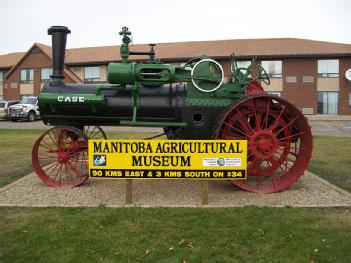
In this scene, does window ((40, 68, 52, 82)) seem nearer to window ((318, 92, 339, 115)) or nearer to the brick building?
the brick building

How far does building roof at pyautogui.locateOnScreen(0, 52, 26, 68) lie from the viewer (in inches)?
1661

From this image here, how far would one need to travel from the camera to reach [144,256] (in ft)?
14.1

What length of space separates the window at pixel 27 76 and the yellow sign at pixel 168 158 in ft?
117

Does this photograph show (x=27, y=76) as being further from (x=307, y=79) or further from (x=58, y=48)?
(x=58, y=48)

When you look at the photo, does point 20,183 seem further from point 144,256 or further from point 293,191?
point 293,191

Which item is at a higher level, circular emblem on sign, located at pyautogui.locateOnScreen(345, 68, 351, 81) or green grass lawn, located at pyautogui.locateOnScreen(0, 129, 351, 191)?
circular emblem on sign, located at pyautogui.locateOnScreen(345, 68, 351, 81)

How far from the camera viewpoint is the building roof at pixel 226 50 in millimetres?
31469

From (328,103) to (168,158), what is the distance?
95.2 ft

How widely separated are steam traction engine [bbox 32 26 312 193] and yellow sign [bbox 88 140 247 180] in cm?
62

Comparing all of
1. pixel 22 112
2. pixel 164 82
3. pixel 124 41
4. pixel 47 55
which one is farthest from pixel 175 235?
pixel 47 55

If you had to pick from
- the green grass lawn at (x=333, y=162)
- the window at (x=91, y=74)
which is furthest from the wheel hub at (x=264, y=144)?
the window at (x=91, y=74)

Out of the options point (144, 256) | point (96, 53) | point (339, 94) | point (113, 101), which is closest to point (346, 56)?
point (339, 94)

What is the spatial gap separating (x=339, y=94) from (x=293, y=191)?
27.7m

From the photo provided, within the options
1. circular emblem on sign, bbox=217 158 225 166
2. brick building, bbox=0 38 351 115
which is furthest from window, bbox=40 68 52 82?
circular emblem on sign, bbox=217 158 225 166
